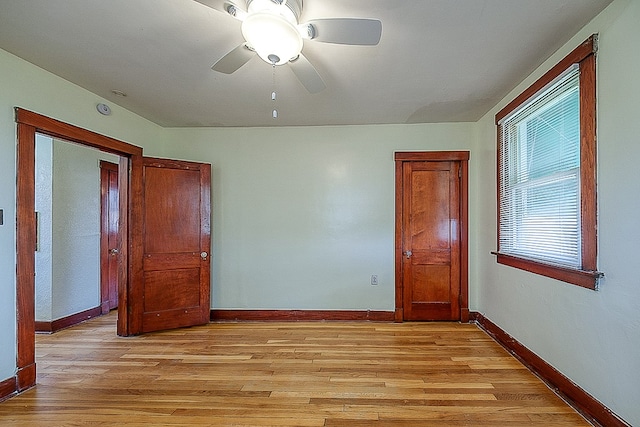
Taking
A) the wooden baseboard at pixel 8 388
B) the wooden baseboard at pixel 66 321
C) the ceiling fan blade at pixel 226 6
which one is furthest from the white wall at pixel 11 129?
the ceiling fan blade at pixel 226 6

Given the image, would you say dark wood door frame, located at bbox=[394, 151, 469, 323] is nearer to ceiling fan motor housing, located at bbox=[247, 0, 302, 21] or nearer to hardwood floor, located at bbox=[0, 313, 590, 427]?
hardwood floor, located at bbox=[0, 313, 590, 427]

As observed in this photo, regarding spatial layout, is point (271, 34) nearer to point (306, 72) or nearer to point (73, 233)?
point (306, 72)

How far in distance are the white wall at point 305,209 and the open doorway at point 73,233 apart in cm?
116

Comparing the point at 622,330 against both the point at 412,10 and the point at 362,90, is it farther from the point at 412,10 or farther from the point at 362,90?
the point at 362,90

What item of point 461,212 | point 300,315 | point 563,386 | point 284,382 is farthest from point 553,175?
point 300,315

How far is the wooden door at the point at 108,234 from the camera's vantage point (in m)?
4.75

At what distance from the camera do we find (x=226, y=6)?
1715 mm

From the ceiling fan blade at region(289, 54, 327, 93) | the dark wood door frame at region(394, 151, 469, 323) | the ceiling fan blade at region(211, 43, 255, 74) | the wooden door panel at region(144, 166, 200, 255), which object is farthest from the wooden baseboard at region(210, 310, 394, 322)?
the ceiling fan blade at region(211, 43, 255, 74)

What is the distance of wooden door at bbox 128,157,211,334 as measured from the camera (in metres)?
3.90

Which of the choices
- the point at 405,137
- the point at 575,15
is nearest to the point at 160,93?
the point at 405,137

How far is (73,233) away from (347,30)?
161 inches

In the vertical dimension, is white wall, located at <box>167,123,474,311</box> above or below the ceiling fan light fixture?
below

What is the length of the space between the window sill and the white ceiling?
149 cm

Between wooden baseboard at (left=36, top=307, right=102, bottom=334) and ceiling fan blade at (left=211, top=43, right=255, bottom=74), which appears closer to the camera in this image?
ceiling fan blade at (left=211, top=43, right=255, bottom=74)
